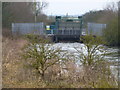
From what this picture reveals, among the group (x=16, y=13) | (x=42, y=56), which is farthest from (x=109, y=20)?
(x=42, y=56)

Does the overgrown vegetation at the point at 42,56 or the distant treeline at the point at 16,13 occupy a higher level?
the distant treeline at the point at 16,13

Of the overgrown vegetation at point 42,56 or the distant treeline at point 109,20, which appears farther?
the distant treeline at point 109,20

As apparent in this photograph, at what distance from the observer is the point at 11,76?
16.1ft

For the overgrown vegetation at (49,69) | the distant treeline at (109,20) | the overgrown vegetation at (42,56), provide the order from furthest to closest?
1. the distant treeline at (109,20)
2. the overgrown vegetation at (42,56)
3. the overgrown vegetation at (49,69)

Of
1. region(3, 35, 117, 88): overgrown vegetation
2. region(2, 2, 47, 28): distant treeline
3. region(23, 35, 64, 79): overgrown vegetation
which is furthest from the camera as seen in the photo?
region(2, 2, 47, 28): distant treeline

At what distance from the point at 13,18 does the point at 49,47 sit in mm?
15818

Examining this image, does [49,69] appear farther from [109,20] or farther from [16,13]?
[16,13]

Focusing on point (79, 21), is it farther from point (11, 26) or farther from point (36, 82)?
point (36, 82)

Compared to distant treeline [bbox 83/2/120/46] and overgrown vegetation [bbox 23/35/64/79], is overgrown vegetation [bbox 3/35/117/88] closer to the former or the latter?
overgrown vegetation [bbox 23/35/64/79]

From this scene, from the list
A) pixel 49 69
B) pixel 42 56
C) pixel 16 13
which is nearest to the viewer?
pixel 42 56

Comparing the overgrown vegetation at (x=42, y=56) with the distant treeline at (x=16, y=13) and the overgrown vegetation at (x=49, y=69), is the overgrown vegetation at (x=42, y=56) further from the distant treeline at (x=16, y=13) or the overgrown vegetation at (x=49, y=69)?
the distant treeline at (x=16, y=13)

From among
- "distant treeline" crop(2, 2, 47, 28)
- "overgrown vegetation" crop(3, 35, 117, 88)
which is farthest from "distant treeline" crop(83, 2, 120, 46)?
"overgrown vegetation" crop(3, 35, 117, 88)

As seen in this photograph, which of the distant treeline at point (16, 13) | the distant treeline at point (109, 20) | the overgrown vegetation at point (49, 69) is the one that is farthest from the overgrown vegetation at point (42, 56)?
the distant treeline at point (16, 13)

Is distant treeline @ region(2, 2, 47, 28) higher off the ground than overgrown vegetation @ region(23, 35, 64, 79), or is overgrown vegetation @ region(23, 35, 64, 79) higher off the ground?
distant treeline @ region(2, 2, 47, 28)
